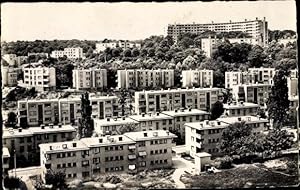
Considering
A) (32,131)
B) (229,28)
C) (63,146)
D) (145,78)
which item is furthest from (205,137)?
(32,131)

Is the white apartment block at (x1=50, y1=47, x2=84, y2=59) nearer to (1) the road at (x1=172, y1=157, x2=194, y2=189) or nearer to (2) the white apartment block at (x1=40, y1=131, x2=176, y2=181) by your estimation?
(2) the white apartment block at (x1=40, y1=131, x2=176, y2=181)

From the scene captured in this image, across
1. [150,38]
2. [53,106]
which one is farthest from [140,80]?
[53,106]

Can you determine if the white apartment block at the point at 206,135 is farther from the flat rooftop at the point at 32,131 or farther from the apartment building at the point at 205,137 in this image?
the flat rooftop at the point at 32,131

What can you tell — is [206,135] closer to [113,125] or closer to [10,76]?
[113,125]

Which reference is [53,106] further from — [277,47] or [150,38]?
[277,47]

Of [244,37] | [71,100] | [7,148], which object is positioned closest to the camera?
[7,148]

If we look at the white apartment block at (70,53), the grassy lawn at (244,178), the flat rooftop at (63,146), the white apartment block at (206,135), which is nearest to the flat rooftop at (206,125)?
the white apartment block at (206,135)
